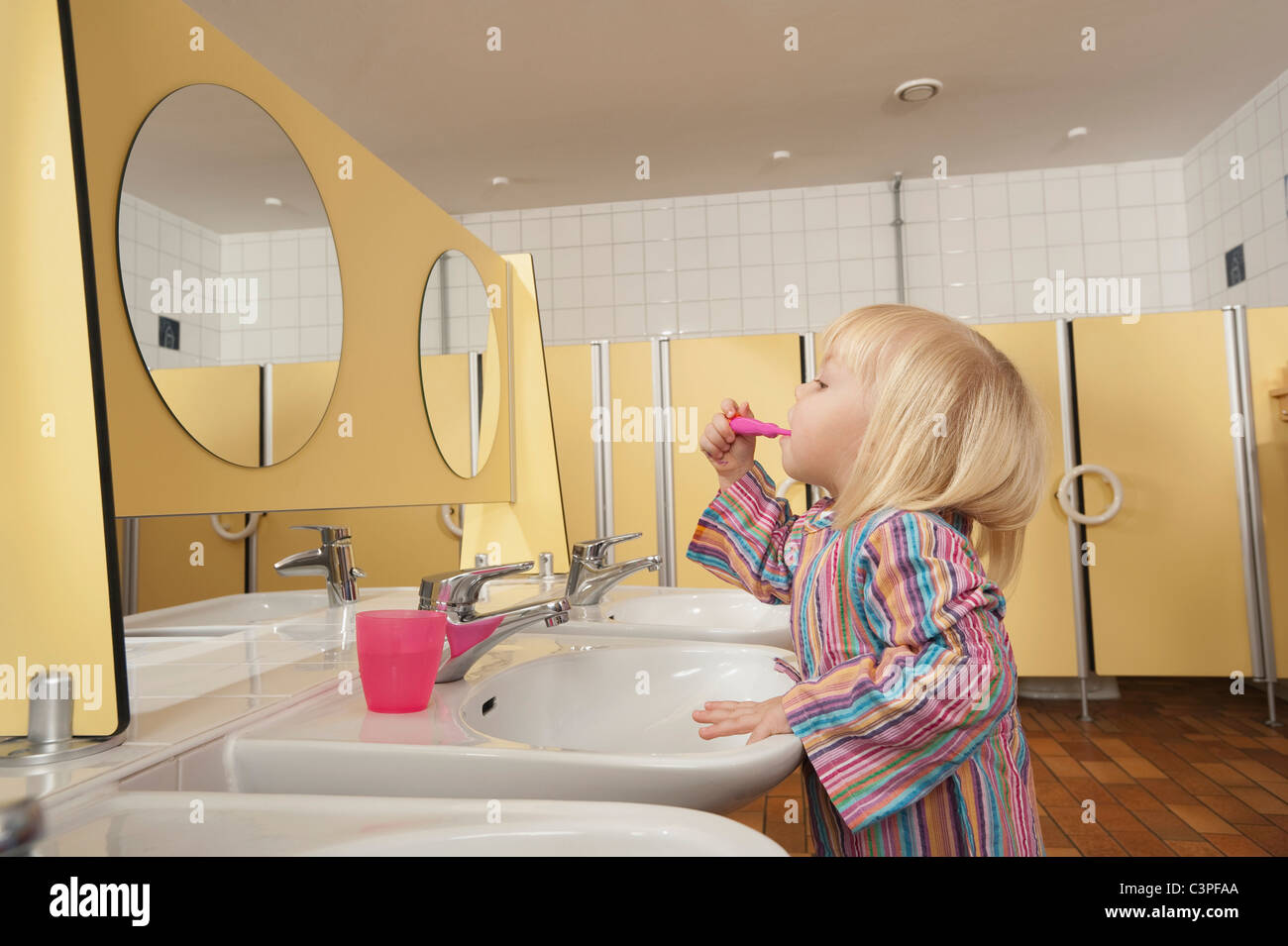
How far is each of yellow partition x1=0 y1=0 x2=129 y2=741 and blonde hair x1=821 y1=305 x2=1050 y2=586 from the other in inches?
24.7

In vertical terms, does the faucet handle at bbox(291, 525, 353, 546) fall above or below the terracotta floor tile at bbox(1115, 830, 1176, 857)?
above

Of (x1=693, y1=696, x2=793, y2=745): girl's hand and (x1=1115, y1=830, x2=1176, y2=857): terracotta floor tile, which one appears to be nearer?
(x1=693, y1=696, x2=793, y2=745): girl's hand

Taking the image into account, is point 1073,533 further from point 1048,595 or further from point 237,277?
point 237,277

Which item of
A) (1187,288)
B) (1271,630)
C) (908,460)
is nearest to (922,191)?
(1187,288)

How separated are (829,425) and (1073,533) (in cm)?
256

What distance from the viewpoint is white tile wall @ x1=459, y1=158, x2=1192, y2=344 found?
3836mm

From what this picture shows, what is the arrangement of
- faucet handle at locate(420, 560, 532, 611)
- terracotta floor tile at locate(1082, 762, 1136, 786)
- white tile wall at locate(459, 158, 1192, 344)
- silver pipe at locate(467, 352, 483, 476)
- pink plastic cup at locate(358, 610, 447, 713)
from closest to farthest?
pink plastic cup at locate(358, 610, 447, 713)
faucet handle at locate(420, 560, 532, 611)
silver pipe at locate(467, 352, 483, 476)
terracotta floor tile at locate(1082, 762, 1136, 786)
white tile wall at locate(459, 158, 1192, 344)

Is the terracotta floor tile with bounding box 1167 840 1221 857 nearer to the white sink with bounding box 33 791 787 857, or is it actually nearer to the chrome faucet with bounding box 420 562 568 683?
the chrome faucet with bounding box 420 562 568 683

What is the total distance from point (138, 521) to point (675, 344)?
2.27 meters

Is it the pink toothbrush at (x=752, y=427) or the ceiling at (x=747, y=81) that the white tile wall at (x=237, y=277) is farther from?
the ceiling at (x=747, y=81)

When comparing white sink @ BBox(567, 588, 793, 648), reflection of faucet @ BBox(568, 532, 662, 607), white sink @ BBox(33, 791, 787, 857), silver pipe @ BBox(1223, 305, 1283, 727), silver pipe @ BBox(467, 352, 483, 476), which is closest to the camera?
white sink @ BBox(33, 791, 787, 857)

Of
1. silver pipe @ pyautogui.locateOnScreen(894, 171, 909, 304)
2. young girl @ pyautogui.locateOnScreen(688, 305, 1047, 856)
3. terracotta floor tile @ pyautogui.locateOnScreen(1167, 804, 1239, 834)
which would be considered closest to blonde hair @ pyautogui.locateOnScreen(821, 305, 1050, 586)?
young girl @ pyautogui.locateOnScreen(688, 305, 1047, 856)

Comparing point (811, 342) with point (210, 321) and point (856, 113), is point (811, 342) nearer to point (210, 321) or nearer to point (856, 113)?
point (856, 113)

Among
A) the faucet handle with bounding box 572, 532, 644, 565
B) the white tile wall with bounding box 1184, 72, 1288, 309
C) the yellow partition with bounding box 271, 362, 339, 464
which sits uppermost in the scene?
the white tile wall with bounding box 1184, 72, 1288, 309
